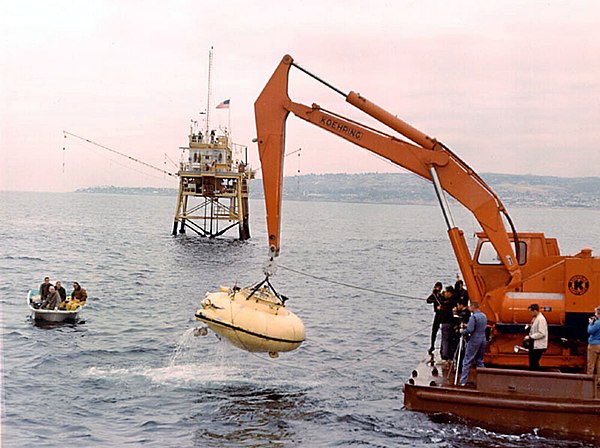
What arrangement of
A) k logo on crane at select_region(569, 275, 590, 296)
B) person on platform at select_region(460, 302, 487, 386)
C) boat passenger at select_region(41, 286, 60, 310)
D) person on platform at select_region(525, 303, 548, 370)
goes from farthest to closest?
boat passenger at select_region(41, 286, 60, 310) < k logo on crane at select_region(569, 275, 590, 296) < person on platform at select_region(460, 302, 487, 386) < person on platform at select_region(525, 303, 548, 370)

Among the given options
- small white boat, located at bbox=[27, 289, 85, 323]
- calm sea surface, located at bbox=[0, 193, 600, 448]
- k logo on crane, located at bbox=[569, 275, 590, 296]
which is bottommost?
calm sea surface, located at bbox=[0, 193, 600, 448]

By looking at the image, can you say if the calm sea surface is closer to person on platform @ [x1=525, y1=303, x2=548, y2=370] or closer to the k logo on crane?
person on platform @ [x1=525, y1=303, x2=548, y2=370]

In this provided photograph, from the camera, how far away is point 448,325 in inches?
707

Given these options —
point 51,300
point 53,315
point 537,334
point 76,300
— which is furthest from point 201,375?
point 76,300

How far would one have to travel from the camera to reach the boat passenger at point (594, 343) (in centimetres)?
1549

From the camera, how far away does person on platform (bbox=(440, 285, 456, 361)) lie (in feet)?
59.1

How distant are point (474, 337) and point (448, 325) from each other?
1.78m

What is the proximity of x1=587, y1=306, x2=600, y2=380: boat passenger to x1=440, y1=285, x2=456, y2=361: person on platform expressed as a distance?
3.14m

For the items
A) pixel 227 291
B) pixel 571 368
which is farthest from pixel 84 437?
pixel 571 368

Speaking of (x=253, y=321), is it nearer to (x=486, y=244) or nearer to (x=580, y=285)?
(x=486, y=244)

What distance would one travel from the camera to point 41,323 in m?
27.6

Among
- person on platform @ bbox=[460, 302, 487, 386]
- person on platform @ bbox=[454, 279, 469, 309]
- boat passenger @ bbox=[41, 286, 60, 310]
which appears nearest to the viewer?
person on platform @ bbox=[460, 302, 487, 386]

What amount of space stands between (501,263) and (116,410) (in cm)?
856

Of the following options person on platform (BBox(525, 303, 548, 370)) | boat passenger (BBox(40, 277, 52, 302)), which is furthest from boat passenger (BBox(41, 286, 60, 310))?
person on platform (BBox(525, 303, 548, 370))
